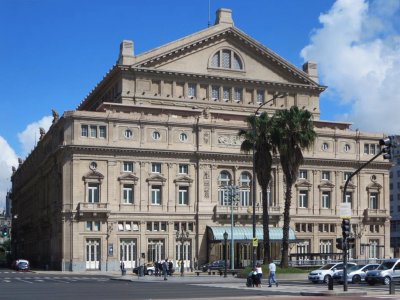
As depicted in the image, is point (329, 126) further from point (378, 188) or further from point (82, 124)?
point (82, 124)

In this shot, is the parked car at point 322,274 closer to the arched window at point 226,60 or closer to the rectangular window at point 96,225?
the rectangular window at point 96,225

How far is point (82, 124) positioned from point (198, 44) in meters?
21.1

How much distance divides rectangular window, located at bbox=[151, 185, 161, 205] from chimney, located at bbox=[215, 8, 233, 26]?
1025 inches

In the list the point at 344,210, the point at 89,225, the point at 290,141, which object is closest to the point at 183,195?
the point at 89,225

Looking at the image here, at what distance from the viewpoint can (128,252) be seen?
290 feet

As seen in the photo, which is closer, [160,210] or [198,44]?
[160,210]

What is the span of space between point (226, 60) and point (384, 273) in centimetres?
5364

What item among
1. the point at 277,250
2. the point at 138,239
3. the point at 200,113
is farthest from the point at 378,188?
the point at 138,239

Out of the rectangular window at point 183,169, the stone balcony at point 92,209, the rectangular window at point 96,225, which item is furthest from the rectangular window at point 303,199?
the rectangular window at point 96,225

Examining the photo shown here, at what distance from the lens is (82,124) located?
86.9 metres

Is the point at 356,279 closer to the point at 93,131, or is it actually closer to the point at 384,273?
the point at 384,273

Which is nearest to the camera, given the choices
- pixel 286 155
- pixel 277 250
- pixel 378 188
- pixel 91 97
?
pixel 286 155

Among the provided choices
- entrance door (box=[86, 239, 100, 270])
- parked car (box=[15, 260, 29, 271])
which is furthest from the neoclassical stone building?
parked car (box=[15, 260, 29, 271])

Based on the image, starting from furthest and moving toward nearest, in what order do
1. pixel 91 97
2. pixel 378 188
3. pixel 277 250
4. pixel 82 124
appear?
pixel 91 97 < pixel 378 188 < pixel 277 250 < pixel 82 124
